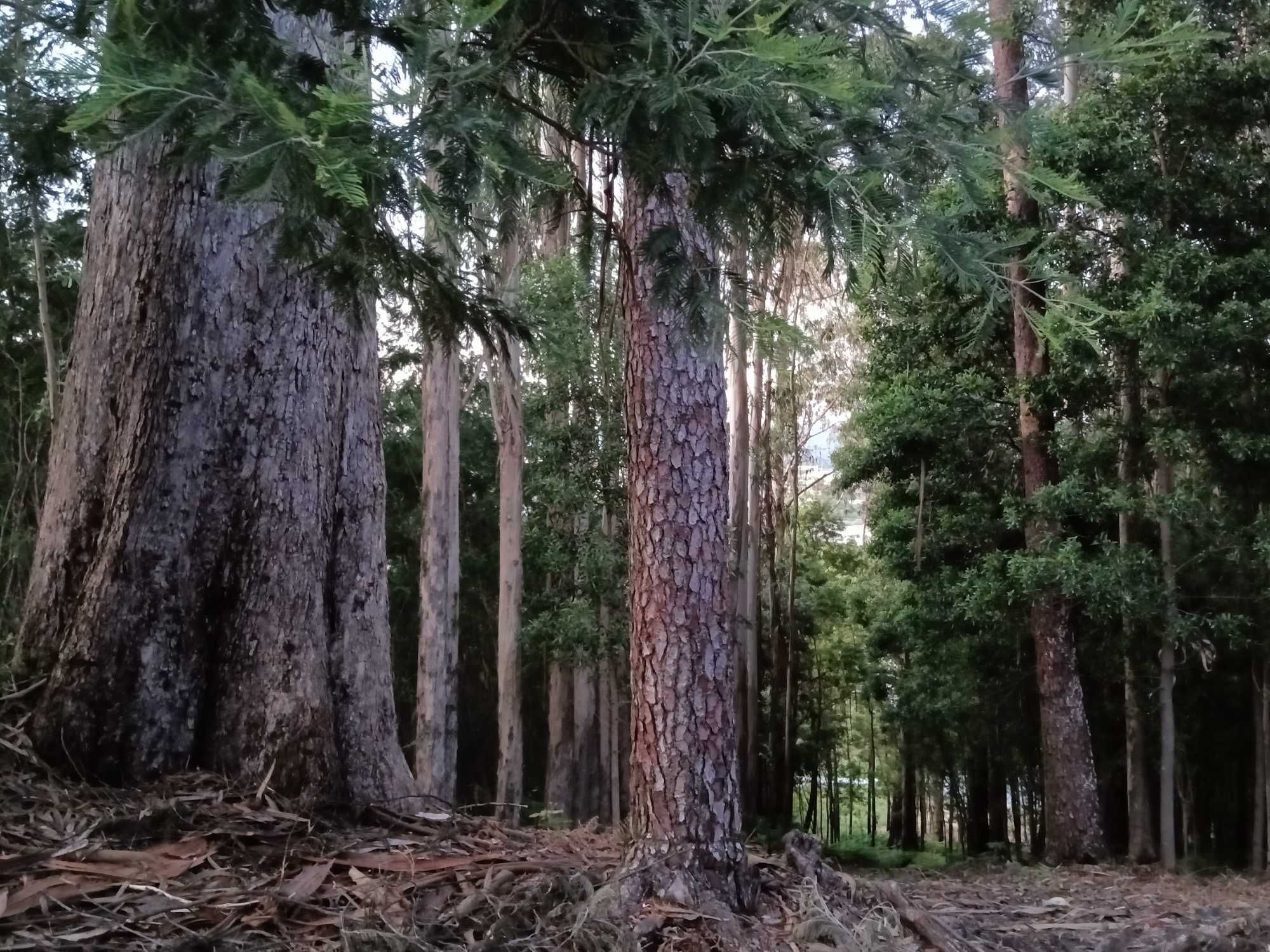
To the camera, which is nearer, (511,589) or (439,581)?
(439,581)

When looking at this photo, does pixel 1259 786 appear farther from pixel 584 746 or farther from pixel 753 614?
pixel 753 614

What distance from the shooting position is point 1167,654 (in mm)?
11359

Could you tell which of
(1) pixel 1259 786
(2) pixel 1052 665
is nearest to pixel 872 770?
(1) pixel 1259 786

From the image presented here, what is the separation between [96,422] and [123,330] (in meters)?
0.41

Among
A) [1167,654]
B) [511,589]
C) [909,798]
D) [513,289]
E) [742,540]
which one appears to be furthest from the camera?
[909,798]

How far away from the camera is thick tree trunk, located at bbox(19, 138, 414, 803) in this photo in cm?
422

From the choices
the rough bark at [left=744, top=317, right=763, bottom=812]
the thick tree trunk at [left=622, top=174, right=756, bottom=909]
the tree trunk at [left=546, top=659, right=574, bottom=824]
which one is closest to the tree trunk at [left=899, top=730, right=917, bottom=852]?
the rough bark at [left=744, top=317, right=763, bottom=812]

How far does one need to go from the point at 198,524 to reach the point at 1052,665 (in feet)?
32.4

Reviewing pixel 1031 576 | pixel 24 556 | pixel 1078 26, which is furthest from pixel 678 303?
pixel 24 556

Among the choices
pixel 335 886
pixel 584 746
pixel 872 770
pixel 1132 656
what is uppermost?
pixel 1132 656

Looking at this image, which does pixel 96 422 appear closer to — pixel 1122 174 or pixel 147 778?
pixel 147 778

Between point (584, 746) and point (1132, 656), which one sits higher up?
point (1132, 656)

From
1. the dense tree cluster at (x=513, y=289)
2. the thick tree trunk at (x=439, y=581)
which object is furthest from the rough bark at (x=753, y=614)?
the dense tree cluster at (x=513, y=289)

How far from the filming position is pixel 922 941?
468 cm
